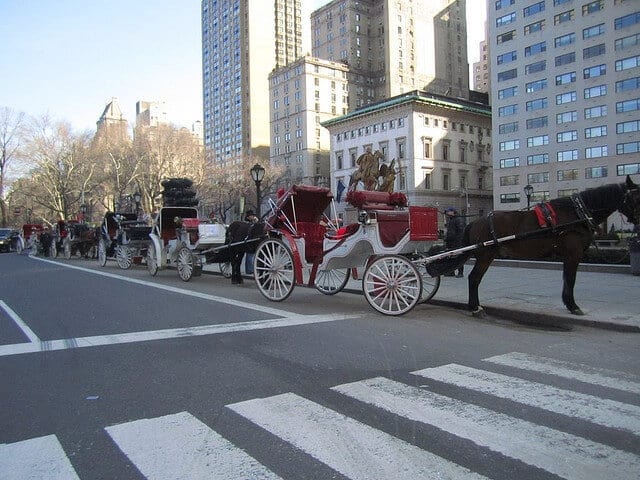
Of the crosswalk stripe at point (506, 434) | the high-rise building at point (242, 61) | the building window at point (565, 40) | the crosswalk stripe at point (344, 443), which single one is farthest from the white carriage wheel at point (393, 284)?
the high-rise building at point (242, 61)

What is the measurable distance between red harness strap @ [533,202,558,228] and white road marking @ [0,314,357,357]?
339cm

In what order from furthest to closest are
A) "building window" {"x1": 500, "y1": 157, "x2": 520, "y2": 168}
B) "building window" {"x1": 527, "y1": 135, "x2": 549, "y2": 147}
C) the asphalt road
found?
"building window" {"x1": 500, "y1": 157, "x2": 520, "y2": 168} → "building window" {"x1": 527, "y1": 135, "x2": 549, "y2": 147} → the asphalt road

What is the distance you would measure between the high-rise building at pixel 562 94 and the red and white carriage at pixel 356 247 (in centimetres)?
6995

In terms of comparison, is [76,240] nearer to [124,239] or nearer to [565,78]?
[124,239]

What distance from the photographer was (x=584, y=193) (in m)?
8.21

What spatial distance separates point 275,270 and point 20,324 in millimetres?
4368

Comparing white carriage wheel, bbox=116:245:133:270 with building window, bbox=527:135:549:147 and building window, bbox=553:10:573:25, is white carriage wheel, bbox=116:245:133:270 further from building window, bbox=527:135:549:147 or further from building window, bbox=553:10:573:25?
building window, bbox=553:10:573:25

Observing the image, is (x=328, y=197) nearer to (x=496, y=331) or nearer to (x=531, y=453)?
(x=496, y=331)

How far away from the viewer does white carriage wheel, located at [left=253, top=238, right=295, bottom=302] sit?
1005 centimetres

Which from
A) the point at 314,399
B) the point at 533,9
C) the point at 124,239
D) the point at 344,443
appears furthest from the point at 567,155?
the point at 344,443

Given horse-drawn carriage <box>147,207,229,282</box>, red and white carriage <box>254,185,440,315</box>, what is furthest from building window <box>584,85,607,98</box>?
red and white carriage <box>254,185,440,315</box>

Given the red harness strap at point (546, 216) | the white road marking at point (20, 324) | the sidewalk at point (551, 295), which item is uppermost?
the red harness strap at point (546, 216)

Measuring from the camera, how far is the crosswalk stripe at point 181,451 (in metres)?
3.15

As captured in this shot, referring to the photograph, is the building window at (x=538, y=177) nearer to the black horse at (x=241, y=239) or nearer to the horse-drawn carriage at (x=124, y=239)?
the horse-drawn carriage at (x=124, y=239)
